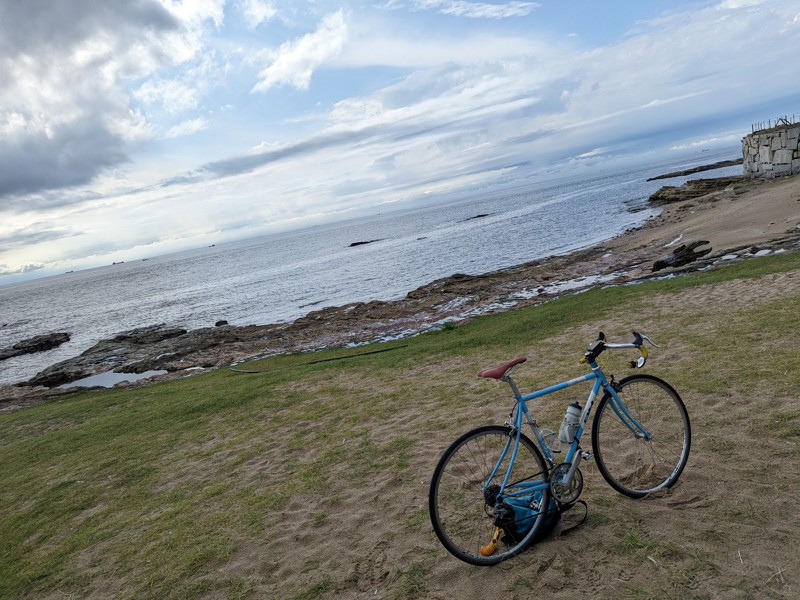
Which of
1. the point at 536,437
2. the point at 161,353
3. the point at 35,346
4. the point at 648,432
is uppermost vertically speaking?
the point at 536,437

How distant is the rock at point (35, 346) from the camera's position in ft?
142

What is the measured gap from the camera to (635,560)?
12.9 ft

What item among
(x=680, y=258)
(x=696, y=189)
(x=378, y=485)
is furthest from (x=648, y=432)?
(x=696, y=189)

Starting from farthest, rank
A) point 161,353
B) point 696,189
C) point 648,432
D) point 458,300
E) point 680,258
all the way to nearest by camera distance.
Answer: point 696,189 → point 161,353 → point 458,300 → point 680,258 → point 648,432

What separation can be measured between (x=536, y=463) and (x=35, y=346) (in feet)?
172

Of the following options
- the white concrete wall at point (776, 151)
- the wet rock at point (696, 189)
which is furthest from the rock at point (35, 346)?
the white concrete wall at point (776, 151)

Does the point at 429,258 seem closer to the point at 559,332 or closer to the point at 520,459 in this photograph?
the point at 559,332

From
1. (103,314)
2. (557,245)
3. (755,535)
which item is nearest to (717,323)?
(755,535)

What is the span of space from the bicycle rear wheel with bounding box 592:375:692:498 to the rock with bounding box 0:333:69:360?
50.6 m

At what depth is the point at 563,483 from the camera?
4.31 meters

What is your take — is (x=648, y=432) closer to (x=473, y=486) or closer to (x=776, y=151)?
(x=473, y=486)

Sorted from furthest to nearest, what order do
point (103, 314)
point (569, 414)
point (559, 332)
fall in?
point (103, 314), point (559, 332), point (569, 414)

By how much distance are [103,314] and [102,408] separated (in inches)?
2233

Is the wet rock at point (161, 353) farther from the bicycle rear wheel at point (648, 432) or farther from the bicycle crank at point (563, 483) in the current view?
the bicycle crank at point (563, 483)
